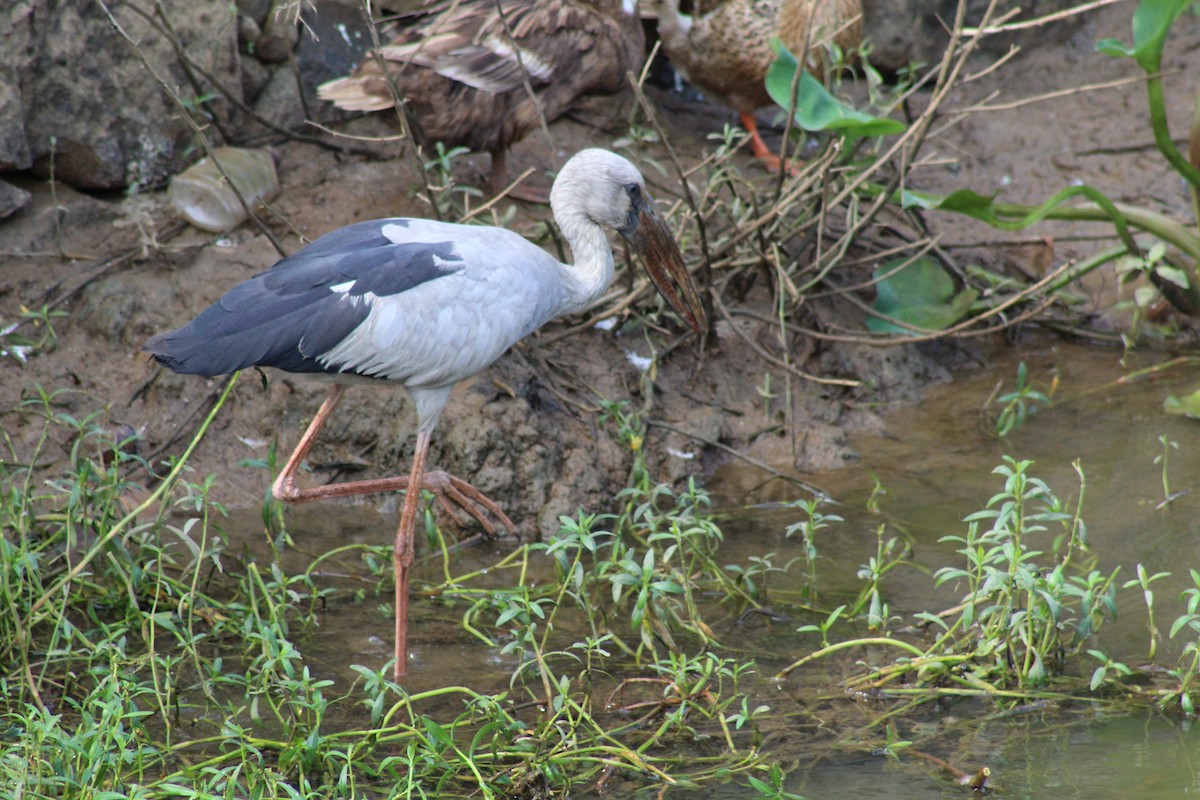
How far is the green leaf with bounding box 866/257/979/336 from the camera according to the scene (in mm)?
5746

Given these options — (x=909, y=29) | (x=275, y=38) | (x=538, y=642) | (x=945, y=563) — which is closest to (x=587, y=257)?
(x=538, y=642)

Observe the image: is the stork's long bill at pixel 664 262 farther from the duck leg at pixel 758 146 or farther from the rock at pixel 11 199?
the rock at pixel 11 199

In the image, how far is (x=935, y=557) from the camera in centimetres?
447

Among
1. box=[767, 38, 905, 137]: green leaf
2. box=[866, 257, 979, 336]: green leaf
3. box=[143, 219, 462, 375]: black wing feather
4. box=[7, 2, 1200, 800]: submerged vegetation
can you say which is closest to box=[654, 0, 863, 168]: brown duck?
box=[866, 257, 979, 336]: green leaf

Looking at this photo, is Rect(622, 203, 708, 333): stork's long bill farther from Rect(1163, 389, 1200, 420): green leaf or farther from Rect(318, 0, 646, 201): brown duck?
Rect(1163, 389, 1200, 420): green leaf

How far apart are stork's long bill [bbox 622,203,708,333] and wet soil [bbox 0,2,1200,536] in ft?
1.62

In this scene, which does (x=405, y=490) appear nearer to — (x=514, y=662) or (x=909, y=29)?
(x=514, y=662)

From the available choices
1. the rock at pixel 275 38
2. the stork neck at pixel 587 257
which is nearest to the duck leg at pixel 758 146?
the stork neck at pixel 587 257

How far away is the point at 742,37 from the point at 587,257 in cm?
239

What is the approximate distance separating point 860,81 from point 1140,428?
3260 mm

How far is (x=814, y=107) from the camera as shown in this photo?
5051mm

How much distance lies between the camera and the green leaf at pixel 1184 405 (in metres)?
5.21

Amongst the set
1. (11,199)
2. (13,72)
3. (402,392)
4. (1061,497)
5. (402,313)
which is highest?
(13,72)

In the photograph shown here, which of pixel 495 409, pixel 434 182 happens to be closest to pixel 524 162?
pixel 434 182
